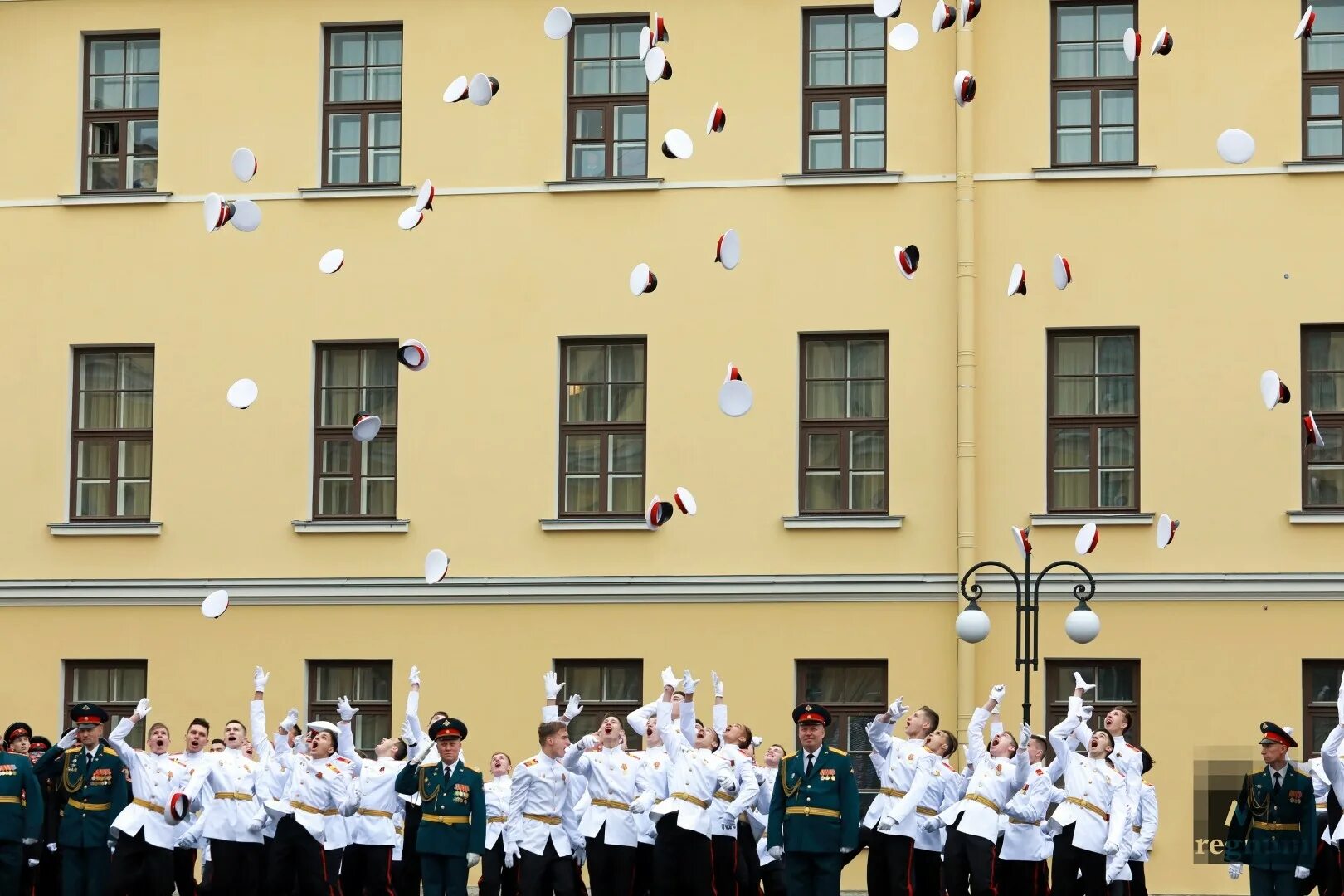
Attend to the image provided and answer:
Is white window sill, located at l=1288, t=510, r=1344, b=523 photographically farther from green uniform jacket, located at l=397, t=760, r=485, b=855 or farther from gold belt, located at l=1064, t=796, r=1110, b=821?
green uniform jacket, located at l=397, t=760, r=485, b=855

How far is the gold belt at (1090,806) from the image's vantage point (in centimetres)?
2002

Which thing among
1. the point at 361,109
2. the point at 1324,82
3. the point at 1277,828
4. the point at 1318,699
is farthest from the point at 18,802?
the point at 1324,82

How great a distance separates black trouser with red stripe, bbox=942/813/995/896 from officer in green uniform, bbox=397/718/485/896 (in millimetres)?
3873

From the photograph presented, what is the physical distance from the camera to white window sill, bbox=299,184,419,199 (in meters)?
27.1

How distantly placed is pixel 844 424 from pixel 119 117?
883cm

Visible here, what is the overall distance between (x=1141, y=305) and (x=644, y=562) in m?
5.83

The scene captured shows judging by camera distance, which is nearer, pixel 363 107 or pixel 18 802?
pixel 18 802

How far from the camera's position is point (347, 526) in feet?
88.1

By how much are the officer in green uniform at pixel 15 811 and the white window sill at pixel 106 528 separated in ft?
21.2

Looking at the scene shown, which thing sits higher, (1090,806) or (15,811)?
(1090,806)

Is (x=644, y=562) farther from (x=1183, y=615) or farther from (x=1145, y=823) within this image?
(x=1145, y=823)

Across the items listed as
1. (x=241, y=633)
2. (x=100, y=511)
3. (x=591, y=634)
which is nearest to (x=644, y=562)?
(x=591, y=634)

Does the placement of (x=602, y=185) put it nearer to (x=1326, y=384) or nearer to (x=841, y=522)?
(x=841, y=522)

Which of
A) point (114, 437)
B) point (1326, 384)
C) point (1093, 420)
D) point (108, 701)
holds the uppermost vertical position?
point (1326, 384)
